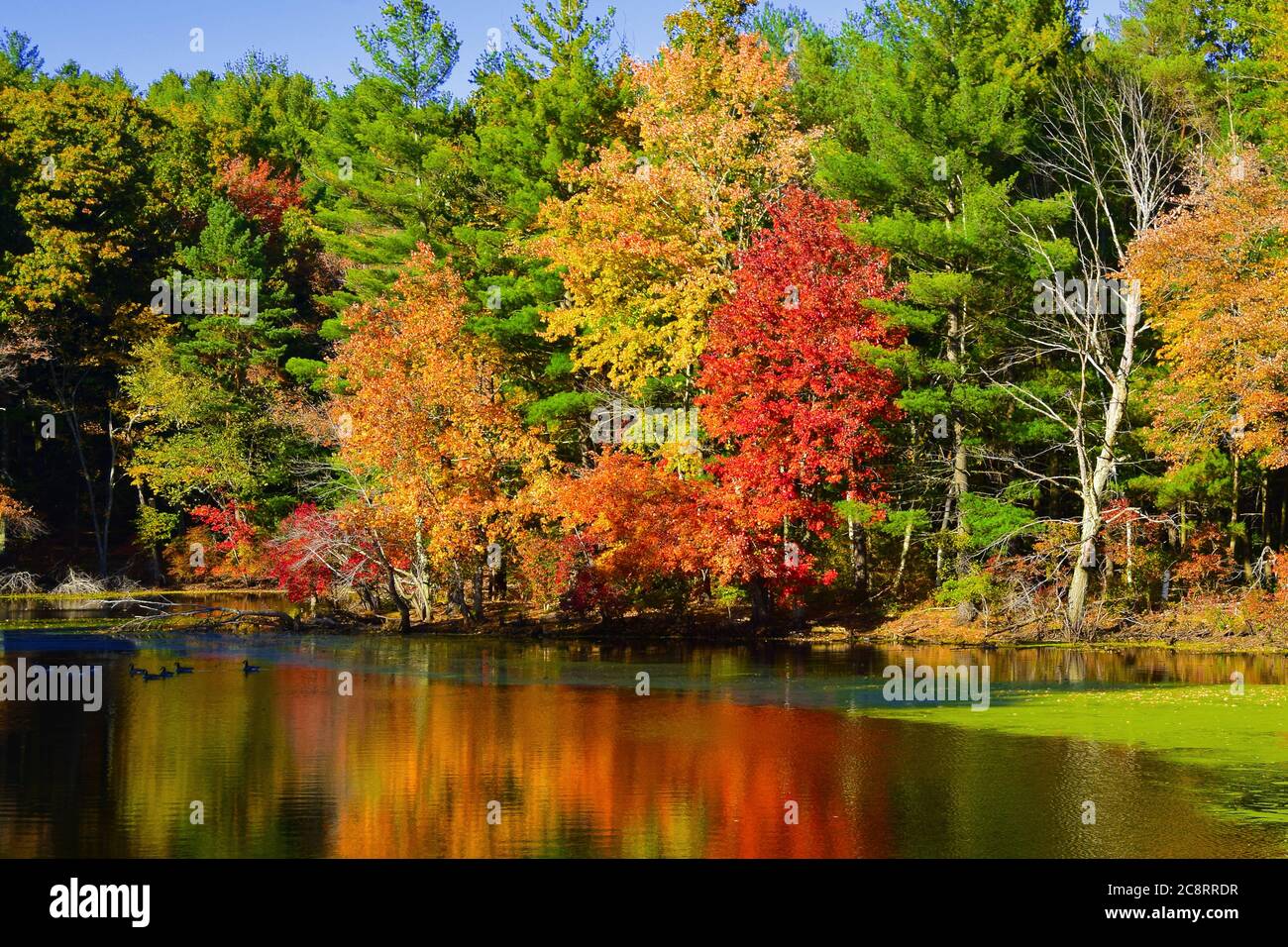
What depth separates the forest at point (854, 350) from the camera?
35031 millimetres

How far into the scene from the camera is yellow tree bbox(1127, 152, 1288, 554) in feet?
102

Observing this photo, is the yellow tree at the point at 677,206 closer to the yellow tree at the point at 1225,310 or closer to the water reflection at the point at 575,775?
the yellow tree at the point at 1225,310

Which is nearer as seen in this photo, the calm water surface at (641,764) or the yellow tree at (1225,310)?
the calm water surface at (641,764)

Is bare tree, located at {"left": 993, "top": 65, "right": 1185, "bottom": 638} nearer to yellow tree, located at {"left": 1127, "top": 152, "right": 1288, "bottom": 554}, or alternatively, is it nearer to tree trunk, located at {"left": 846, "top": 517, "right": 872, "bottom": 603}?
yellow tree, located at {"left": 1127, "top": 152, "right": 1288, "bottom": 554}

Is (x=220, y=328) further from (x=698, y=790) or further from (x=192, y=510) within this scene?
(x=698, y=790)

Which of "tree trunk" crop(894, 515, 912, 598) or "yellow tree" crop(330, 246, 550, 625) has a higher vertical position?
"yellow tree" crop(330, 246, 550, 625)

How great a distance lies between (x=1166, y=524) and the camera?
123 feet

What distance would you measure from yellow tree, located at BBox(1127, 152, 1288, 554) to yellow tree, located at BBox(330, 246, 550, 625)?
1663 cm

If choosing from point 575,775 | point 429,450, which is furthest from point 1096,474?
point 575,775

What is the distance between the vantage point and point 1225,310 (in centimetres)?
3209

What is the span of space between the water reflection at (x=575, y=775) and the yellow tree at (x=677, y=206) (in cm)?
1306

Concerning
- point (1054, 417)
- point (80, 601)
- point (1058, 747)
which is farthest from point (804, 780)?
point (80, 601)

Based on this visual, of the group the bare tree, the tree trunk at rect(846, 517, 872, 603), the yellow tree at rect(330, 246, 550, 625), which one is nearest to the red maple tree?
the tree trunk at rect(846, 517, 872, 603)

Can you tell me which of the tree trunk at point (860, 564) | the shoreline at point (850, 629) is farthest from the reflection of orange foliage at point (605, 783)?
the tree trunk at point (860, 564)
